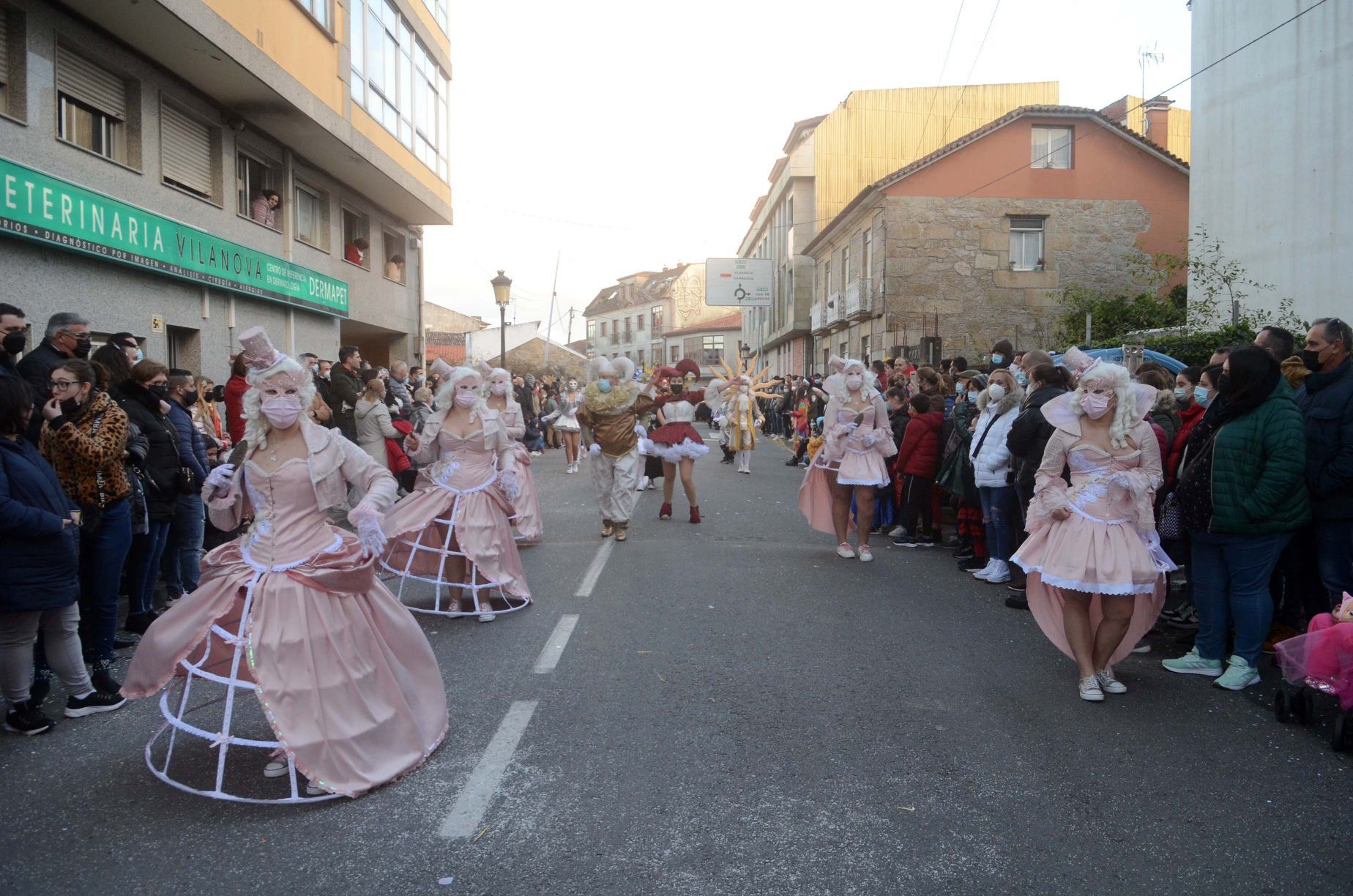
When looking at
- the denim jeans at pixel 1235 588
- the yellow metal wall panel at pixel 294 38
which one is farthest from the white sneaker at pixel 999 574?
the yellow metal wall panel at pixel 294 38

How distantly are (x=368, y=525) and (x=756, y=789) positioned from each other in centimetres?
201

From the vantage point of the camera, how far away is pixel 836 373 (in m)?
9.90

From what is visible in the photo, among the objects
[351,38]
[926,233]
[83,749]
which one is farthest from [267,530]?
[926,233]

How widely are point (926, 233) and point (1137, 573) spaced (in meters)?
25.3

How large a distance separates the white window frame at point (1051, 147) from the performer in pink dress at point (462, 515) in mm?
26248

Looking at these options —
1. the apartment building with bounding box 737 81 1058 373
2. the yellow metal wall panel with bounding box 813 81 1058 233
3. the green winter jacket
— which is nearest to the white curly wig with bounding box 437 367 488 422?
the green winter jacket

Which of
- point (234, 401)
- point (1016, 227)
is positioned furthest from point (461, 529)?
point (1016, 227)

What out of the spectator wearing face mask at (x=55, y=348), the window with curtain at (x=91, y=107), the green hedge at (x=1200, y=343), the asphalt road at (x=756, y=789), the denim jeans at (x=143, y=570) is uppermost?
the window with curtain at (x=91, y=107)

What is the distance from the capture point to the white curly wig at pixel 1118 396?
5.27 m

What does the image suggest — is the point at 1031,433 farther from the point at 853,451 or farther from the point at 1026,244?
the point at 1026,244

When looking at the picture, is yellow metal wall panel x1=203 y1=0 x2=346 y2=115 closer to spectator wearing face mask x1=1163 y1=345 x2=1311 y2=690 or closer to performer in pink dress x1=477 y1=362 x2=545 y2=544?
performer in pink dress x1=477 y1=362 x2=545 y2=544

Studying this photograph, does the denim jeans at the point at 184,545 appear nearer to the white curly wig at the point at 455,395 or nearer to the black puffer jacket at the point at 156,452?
the black puffer jacket at the point at 156,452

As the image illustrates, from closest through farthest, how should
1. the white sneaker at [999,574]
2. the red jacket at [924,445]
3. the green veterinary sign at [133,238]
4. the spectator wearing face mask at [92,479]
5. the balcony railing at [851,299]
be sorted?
the spectator wearing face mask at [92,479] < the white sneaker at [999,574] < the green veterinary sign at [133,238] < the red jacket at [924,445] < the balcony railing at [851,299]

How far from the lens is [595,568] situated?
8.94m
